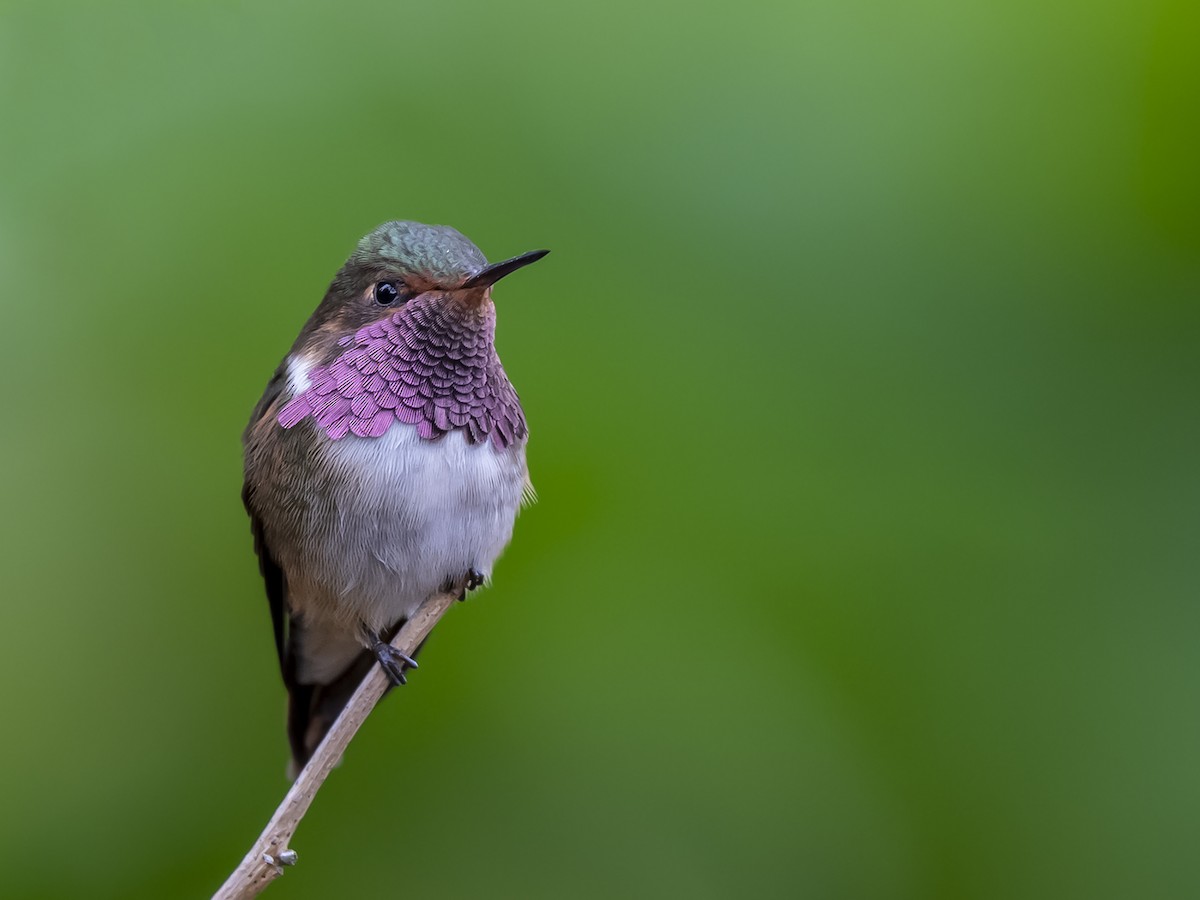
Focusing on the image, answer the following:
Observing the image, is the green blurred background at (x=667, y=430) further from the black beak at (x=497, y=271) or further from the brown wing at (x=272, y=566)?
the black beak at (x=497, y=271)

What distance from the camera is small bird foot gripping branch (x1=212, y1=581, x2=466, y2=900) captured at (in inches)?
61.0

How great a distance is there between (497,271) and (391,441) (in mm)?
428

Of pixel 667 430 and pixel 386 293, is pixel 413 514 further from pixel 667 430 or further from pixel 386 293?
pixel 667 430

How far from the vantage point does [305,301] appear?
2920mm

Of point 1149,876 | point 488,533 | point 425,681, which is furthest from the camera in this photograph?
point 425,681

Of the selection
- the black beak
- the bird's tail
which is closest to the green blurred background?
the bird's tail

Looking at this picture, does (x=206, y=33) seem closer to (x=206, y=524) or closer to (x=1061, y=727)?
(x=206, y=524)

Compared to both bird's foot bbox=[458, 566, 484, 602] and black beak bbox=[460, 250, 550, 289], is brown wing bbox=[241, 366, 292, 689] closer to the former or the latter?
bird's foot bbox=[458, 566, 484, 602]

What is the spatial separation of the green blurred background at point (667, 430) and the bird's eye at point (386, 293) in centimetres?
73

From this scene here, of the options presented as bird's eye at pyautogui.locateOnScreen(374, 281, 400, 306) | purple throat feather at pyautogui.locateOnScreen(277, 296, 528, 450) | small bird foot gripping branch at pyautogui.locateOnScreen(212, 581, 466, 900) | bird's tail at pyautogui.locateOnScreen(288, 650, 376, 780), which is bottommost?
bird's tail at pyautogui.locateOnScreen(288, 650, 376, 780)

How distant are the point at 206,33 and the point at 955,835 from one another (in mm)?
2643

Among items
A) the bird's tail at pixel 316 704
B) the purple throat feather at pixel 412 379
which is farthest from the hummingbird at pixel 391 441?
the bird's tail at pixel 316 704

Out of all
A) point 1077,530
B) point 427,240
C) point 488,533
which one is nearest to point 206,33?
point 427,240

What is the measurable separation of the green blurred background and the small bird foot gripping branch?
783 millimetres
